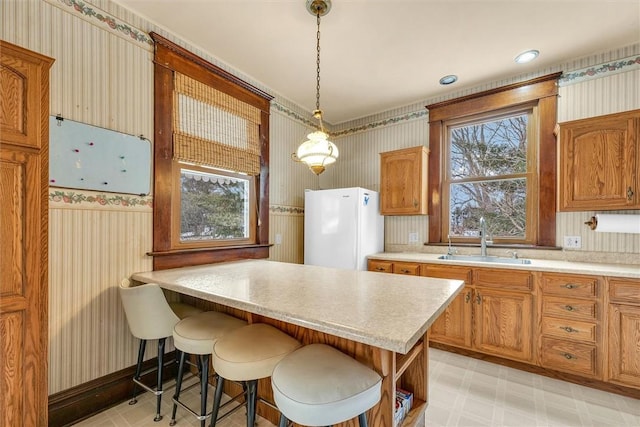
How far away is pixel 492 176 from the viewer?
292 cm

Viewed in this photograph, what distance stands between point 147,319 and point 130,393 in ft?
2.39

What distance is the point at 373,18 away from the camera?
6.41ft

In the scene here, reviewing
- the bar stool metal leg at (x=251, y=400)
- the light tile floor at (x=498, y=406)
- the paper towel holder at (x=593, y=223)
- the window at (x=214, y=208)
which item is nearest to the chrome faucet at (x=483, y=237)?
the paper towel holder at (x=593, y=223)

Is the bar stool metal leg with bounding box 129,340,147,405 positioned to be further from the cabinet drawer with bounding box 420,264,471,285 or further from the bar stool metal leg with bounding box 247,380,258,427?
the cabinet drawer with bounding box 420,264,471,285

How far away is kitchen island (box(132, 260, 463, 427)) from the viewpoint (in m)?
0.92

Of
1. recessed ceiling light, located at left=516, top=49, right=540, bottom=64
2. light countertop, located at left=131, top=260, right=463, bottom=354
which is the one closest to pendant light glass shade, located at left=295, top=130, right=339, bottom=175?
light countertop, located at left=131, top=260, right=463, bottom=354

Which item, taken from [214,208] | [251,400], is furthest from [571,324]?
[214,208]

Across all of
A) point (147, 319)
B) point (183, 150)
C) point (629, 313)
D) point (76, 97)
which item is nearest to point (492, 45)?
point (629, 313)

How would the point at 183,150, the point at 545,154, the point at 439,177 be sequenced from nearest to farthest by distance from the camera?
1. the point at 183,150
2. the point at 545,154
3. the point at 439,177

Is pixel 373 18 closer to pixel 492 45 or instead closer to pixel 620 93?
pixel 492 45

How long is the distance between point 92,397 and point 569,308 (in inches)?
133

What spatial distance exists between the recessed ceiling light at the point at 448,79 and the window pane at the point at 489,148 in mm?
537

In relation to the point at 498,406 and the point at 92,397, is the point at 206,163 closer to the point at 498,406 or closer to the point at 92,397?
the point at 92,397

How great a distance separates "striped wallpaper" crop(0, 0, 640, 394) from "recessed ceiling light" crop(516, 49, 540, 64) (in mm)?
362
